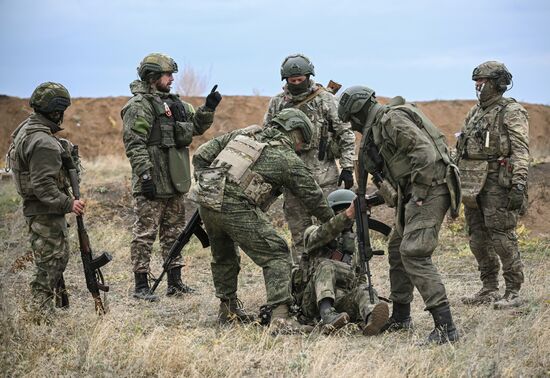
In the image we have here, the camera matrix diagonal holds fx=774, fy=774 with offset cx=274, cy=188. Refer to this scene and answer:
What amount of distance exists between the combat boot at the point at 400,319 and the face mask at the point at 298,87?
2792mm

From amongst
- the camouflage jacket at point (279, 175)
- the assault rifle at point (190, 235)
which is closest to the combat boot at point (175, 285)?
the assault rifle at point (190, 235)

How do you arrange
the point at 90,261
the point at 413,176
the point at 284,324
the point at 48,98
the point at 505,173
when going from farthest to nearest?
the point at 505,173
the point at 90,261
the point at 48,98
the point at 284,324
the point at 413,176

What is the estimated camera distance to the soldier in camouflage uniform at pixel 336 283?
644cm

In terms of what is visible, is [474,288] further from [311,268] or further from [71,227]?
[71,227]

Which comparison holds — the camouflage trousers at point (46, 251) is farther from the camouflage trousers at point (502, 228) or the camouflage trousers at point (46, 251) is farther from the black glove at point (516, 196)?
the black glove at point (516, 196)

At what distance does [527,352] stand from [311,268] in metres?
2.12

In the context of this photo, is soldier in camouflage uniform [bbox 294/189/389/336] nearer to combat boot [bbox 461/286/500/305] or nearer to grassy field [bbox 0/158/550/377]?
grassy field [bbox 0/158/550/377]

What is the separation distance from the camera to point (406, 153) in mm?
6148

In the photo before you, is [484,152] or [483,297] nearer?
[484,152]

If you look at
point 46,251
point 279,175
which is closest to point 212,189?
point 279,175

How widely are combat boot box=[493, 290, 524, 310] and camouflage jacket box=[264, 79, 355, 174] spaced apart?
7.05ft

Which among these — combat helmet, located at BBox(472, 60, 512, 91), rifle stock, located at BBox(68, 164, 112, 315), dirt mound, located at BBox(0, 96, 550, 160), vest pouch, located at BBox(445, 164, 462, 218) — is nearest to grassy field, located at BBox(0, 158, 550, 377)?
rifle stock, located at BBox(68, 164, 112, 315)

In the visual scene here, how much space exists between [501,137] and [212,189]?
9.89ft

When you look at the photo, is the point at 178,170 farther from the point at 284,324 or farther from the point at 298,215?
the point at 284,324
